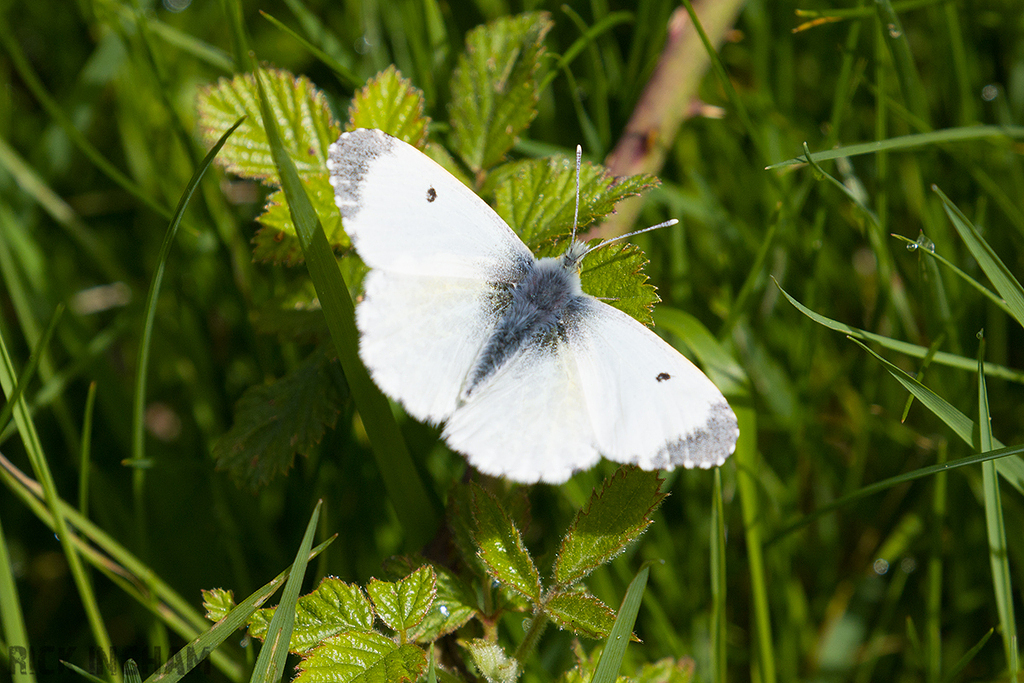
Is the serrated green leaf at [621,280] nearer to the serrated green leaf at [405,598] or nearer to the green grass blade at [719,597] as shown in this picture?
the green grass blade at [719,597]

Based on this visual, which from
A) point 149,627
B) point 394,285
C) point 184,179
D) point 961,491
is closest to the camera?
point 394,285

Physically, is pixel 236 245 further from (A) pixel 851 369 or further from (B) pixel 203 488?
(A) pixel 851 369

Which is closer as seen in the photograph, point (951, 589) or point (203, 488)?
point (951, 589)

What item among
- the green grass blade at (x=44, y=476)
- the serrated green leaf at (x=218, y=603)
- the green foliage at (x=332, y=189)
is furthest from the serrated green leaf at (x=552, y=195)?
the green grass blade at (x=44, y=476)

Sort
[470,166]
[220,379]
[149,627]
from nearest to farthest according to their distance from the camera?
[470,166] → [149,627] → [220,379]

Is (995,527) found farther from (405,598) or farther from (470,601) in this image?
(405,598)

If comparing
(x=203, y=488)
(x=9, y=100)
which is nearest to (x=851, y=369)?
(x=203, y=488)

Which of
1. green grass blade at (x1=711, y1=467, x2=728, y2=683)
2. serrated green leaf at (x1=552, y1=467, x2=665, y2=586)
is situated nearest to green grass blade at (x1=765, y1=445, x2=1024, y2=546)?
green grass blade at (x1=711, y1=467, x2=728, y2=683)
